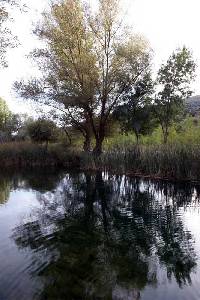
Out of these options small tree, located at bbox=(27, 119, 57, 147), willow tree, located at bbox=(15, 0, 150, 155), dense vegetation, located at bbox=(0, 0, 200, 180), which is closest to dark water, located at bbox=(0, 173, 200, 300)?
dense vegetation, located at bbox=(0, 0, 200, 180)

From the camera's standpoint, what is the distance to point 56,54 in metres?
25.1

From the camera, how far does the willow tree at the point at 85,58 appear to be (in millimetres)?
24516

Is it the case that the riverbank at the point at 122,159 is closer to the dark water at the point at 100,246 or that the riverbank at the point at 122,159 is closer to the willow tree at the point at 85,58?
the willow tree at the point at 85,58

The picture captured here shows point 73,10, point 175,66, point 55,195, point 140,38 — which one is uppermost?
point 73,10

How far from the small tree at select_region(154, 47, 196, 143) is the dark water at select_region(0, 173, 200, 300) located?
41.4 feet

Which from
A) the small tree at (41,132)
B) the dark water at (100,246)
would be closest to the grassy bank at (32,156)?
the small tree at (41,132)

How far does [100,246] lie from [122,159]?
44.7 ft

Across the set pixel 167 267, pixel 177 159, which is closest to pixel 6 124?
pixel 177 159

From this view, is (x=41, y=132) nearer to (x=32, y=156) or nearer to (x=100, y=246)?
(x=32, y=156)

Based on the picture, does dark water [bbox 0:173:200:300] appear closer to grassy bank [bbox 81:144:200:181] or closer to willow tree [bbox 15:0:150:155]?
grassy bank [bbox 81:144:200:181]

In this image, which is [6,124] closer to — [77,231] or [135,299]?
[77,231]

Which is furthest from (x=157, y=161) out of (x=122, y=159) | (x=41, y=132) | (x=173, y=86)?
(x=41, y=132)

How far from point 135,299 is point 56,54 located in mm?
22346

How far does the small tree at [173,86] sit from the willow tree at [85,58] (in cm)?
206
